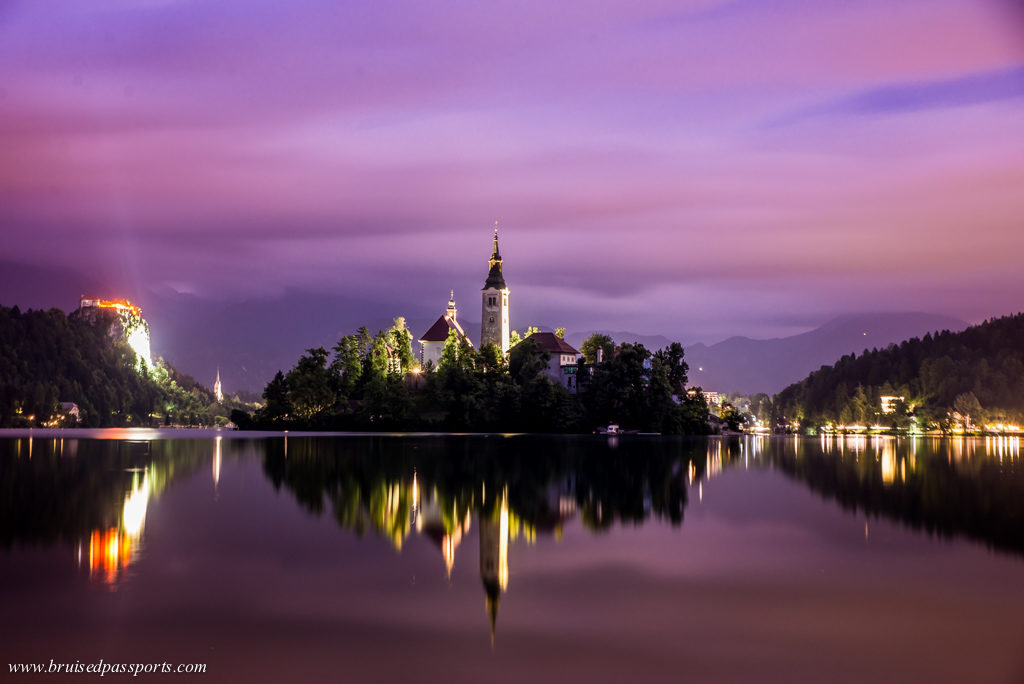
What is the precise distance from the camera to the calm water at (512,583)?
12.8m

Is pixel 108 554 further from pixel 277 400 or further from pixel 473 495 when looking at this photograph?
pixel 277 400

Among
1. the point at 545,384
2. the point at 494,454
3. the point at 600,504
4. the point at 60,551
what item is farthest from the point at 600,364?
the point at 60,551

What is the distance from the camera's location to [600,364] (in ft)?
430

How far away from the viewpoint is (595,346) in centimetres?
15100

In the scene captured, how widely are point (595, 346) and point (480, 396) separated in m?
31.8

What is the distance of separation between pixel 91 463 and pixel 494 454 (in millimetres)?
24774

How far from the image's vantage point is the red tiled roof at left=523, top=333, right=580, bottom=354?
158400mm

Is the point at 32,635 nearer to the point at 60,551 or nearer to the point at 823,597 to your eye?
the point at 60,551

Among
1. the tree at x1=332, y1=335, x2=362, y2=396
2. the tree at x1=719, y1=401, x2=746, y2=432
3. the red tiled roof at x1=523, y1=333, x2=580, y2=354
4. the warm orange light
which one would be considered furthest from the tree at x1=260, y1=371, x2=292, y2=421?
the warm orange light

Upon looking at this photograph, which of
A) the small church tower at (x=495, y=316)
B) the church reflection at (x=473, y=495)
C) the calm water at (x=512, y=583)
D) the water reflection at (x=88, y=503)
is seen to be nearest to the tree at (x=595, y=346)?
the small church tower at (x=495, y=316)

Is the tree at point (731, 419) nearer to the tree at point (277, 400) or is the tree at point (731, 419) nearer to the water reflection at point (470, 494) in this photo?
the tree at point (277, 400)

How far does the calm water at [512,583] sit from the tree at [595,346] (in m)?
102

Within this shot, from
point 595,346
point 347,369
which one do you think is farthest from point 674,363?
point 347,369

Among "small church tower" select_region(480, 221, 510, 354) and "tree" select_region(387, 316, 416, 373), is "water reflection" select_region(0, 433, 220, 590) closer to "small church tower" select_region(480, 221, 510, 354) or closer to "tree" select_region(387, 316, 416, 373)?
"tree" select_region(387, 316, 416, 373)
